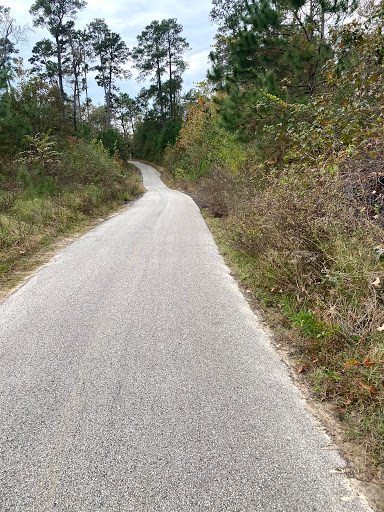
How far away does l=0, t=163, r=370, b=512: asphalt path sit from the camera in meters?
1.75

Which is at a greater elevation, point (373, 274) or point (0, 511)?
point (373, 274)

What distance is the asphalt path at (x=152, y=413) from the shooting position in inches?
68.9

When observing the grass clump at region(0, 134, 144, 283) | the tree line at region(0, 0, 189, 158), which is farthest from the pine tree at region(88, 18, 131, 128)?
the grass clump at region(0, 134, 144, 283)

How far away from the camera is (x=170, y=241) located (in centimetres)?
779

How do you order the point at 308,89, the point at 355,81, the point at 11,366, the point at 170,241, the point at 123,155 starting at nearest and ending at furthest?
the point at 11,366 < the point at 355,81 < the point at 170,241 < the point at 308,89 < the point at 123,155

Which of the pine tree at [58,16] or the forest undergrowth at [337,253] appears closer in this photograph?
the forest undergrowth at [337,253]

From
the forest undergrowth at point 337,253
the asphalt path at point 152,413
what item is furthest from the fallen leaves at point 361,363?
the asphalt path at point 152,413

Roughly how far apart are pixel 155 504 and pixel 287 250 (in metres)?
3.42

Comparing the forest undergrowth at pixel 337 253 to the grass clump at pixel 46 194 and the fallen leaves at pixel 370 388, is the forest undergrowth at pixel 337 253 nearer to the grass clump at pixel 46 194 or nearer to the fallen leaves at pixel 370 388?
the fallen leaves at pixel 370 388

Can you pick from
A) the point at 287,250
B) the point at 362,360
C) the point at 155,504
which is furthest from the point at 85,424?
the point at 287,250

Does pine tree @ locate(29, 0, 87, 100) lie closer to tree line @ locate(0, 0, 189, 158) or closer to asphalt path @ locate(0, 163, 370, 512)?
tree line @ locate(0, 0, 189, 158)

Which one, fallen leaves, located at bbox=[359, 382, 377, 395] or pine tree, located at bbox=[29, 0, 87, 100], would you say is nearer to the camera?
fallen leaves, located at bbox=[359, 382, 377, 395]

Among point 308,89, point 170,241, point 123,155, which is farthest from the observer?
point 123,155

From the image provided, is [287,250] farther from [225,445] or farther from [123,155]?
[123,155]
